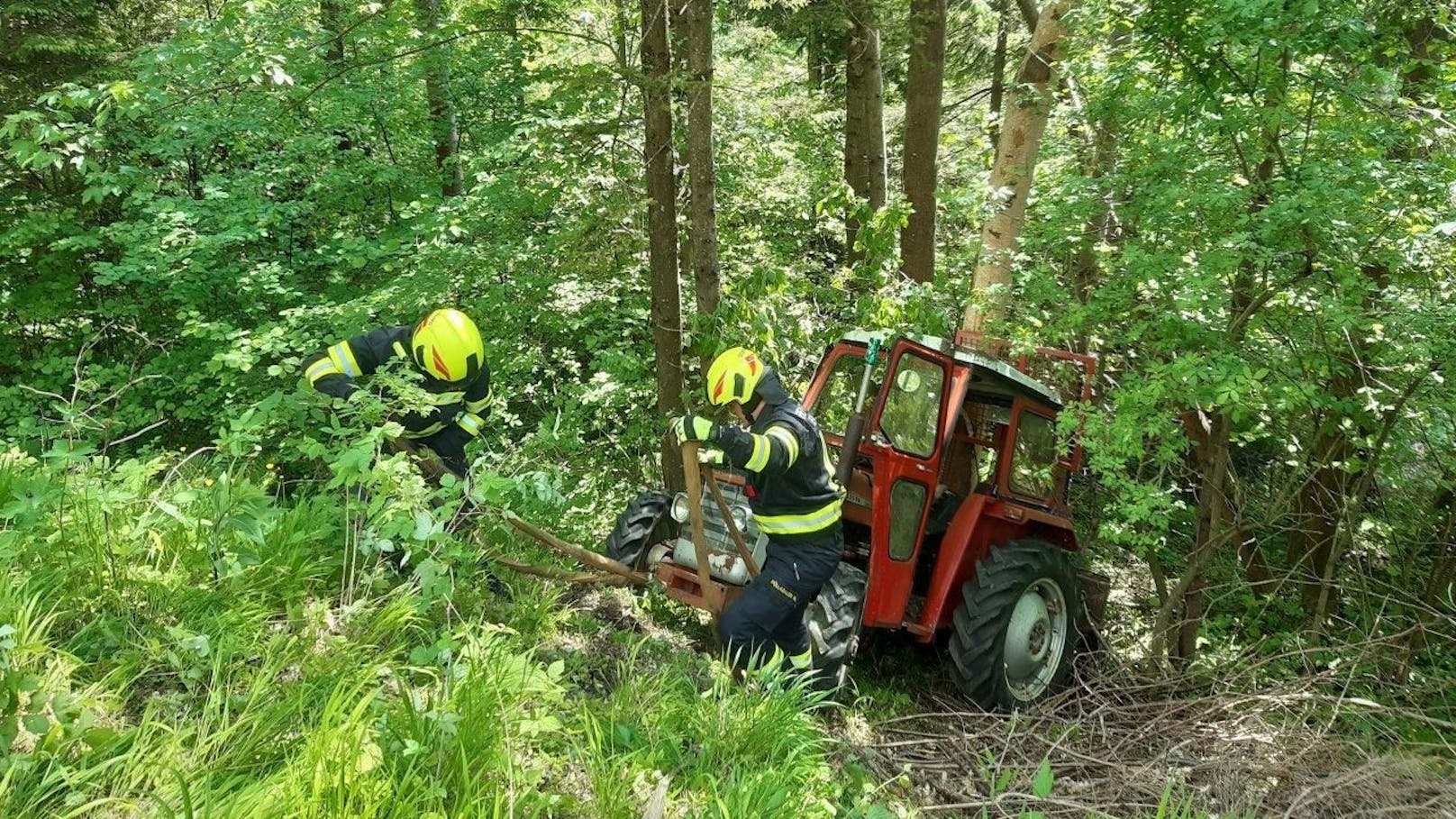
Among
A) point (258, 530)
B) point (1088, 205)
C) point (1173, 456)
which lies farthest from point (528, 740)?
point (1088, 205)

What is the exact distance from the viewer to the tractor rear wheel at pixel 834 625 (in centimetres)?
A: 458

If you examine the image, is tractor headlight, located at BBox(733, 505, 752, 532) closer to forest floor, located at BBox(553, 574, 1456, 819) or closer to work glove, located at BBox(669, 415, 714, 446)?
forest floor, located at BBox(553, 574, 1456, 819)

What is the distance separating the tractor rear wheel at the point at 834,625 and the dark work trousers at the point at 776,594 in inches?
6.5

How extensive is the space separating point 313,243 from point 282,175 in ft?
2.65

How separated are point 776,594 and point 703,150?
2.79 meters

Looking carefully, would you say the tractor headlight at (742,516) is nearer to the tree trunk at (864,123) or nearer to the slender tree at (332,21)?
the tree trunk at (864,123)

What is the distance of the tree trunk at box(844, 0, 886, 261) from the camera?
28.6ft

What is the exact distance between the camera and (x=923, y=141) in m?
8.65

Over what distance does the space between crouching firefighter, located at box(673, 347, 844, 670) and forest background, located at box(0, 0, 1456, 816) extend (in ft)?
1.46

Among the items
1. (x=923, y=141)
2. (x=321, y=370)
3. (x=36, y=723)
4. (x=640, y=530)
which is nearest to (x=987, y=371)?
(x=640, y=530)

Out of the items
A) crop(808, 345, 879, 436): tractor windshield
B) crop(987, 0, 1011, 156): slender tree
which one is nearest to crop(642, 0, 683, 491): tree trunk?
crop(808, 345, 879, 436): tractor windshield

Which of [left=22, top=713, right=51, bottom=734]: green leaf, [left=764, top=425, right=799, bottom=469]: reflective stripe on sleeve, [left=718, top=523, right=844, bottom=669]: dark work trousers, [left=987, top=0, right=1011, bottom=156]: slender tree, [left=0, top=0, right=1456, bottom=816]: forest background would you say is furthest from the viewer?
[left=987, top=0, right=1011, bottom=156]: slender tree

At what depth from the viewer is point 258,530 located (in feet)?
9.78

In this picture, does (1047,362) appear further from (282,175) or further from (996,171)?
(282,175)
